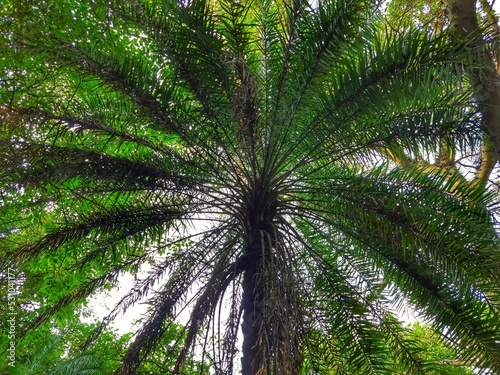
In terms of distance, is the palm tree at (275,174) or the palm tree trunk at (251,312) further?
the palm tree trunk at (251,312)

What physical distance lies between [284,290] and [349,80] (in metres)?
1.94

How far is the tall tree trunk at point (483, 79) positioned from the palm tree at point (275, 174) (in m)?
0.22

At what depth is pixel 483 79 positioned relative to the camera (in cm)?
380

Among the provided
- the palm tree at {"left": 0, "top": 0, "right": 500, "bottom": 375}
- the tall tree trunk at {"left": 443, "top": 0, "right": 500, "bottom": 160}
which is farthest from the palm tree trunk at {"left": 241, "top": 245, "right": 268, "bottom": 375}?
the tall tree trunk at {"left": 443, "top": 0, "right": 500, "bottom": 160}

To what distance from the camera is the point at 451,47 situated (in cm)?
338

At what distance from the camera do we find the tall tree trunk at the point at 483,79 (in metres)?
3.56

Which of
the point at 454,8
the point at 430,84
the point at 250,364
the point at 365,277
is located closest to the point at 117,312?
the point at 250,364

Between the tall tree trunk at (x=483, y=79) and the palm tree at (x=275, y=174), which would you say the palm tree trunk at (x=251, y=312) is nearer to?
the palm tree at (x=275, y=174)

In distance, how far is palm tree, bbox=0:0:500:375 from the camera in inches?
148

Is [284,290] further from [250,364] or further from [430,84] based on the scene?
[430,84]

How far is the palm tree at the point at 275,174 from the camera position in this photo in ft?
12.3

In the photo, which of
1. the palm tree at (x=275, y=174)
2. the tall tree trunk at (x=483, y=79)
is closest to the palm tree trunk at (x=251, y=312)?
the palm tree at (x=275, y=174)

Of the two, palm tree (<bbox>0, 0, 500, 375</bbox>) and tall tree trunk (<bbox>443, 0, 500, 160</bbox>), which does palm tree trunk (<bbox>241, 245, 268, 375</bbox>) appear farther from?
tall tree trunk (<bbox>443, 0, 500, 160</bbox>)

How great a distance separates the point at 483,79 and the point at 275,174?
7.46 feet
